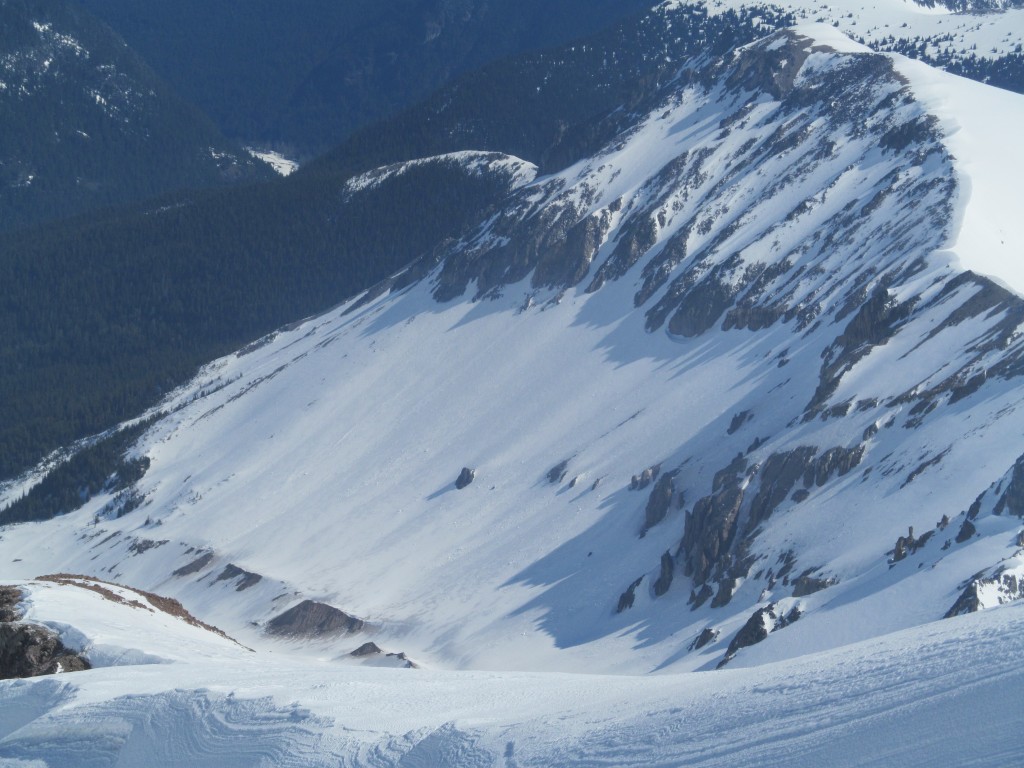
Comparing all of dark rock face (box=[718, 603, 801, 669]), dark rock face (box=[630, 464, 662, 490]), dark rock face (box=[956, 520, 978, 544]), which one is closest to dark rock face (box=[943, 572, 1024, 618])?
dark rock face (box=[956, 520, 978, 544])

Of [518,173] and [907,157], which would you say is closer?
[907,157]

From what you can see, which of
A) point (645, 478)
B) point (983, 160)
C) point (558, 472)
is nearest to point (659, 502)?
point (645, 478)

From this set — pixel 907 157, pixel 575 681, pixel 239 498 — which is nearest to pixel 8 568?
pixel 239 498

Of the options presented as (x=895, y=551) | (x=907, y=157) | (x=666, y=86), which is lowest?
(x=895, y=551)

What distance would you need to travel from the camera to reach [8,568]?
381 feet

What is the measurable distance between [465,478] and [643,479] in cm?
1768

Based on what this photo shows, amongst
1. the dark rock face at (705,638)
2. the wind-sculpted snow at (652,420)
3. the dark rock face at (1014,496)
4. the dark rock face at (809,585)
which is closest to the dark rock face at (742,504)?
the wind-sculpted snow at (652,420)

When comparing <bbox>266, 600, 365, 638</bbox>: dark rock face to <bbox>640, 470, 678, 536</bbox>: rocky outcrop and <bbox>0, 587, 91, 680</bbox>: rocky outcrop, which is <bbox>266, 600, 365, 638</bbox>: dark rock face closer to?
<bbox>640, 470, 678, 536</bbox>: rocky outcrop

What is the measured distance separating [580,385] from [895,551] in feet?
174

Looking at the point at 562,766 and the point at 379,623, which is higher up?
the point at 562,766

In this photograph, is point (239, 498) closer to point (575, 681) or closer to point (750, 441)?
point (750, 441)

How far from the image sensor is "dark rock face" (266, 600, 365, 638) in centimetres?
8388

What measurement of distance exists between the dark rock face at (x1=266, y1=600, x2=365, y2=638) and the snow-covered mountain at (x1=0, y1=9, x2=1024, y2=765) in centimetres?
24

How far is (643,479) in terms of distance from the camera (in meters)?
82.9
